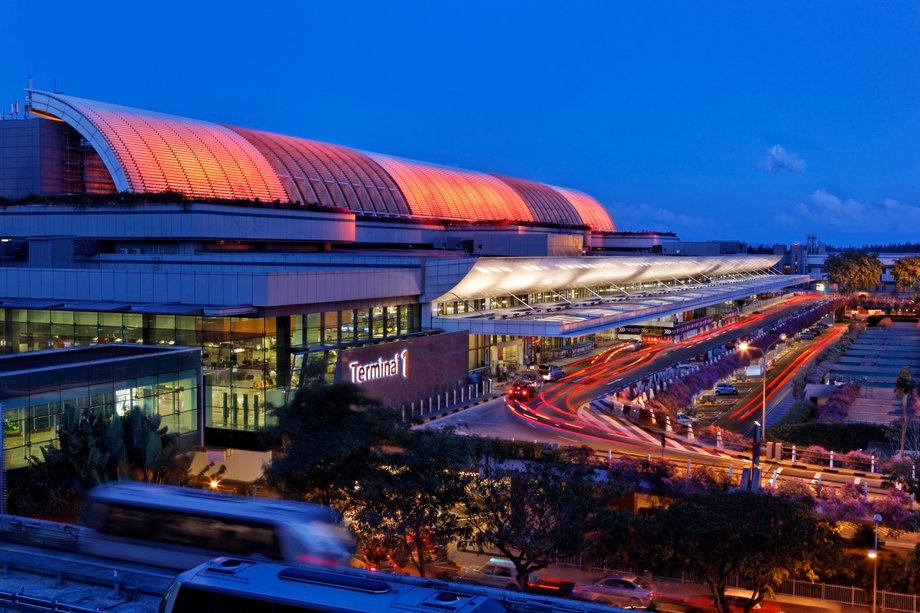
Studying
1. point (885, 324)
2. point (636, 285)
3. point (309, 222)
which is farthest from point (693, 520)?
point (885, 324)

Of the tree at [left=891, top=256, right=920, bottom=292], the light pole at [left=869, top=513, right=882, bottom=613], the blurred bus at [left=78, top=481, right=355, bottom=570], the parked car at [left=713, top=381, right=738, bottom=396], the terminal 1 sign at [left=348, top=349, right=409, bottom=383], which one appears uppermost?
the tree at [left=891, top=256, right=920, bottom=292]

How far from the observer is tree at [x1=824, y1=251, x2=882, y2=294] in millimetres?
141500

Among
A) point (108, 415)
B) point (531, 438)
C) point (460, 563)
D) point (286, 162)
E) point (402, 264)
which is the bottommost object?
point (460, 563)

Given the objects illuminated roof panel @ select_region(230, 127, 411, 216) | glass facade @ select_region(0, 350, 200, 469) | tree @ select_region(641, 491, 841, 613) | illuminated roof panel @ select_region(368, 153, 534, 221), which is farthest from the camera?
illuminated roof panel @ select_region(368, 153, 534, 221)

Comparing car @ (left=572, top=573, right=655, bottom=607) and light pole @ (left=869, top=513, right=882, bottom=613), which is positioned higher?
light pole @ (left=869, top=513, right=882, bottom=613)

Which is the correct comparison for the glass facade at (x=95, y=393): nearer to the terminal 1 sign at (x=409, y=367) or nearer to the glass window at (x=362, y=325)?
the terminal 1 sign at (x=409, y=367)

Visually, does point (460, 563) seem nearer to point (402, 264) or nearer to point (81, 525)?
point (81, 525)

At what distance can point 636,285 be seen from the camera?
88.2 metres

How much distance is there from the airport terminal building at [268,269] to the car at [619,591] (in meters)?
14.9

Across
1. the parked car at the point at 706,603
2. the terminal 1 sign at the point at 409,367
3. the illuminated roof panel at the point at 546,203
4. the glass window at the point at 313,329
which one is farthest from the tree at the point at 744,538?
the illuminated roof panel at the point at 546,203

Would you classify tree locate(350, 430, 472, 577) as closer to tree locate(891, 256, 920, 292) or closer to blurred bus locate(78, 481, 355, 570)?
blurred bus locate(78, 481, 355, 570)

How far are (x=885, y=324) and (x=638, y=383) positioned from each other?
71.3m

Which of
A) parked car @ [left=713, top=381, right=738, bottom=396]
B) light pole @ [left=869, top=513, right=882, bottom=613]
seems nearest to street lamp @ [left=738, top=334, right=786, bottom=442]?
parked car @ [left=713, top=381, right=738, bottom=396]

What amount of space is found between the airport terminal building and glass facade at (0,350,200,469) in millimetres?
1218
